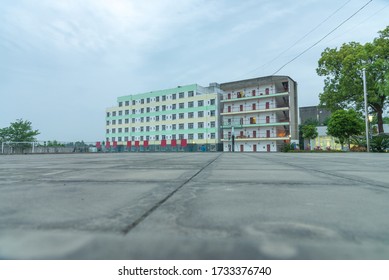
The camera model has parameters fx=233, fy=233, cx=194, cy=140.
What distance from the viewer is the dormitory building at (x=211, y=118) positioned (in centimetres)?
3944

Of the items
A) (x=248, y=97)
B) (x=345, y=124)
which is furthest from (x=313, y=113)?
(x=345, y=124)

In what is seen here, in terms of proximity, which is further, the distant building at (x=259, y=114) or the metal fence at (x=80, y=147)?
the distant building at (x=259, y=114)

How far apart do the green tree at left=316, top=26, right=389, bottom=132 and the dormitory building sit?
35.8 feet

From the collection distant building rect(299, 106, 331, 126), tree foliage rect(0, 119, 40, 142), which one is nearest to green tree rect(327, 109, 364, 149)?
distant building rect(299, 106, 331, 126)

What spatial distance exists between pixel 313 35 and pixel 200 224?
17992 mm

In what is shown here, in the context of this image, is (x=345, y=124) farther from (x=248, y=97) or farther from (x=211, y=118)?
(x=211, y=118)

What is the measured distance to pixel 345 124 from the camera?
26.0 m

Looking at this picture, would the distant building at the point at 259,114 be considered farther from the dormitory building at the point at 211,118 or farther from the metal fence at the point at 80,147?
the metal fence at the point at 80,147

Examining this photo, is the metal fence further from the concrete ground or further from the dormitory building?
the concrete ground

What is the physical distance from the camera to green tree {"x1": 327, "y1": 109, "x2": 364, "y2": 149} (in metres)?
25.8

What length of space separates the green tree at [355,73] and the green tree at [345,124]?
2.84 ft

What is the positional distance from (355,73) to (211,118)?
24.7m

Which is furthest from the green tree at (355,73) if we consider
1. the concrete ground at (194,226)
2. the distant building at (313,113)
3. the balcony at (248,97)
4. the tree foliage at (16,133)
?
the tree foliage at (16,133)
